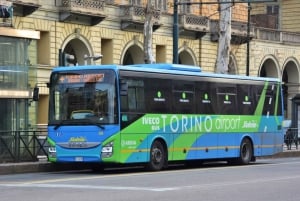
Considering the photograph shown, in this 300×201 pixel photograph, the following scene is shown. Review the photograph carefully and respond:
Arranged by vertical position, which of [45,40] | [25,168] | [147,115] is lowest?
[25,168]

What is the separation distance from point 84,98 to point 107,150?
1.57 meters

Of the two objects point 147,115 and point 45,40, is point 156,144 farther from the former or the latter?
point 45,40

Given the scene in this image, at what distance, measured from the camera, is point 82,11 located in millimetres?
45250

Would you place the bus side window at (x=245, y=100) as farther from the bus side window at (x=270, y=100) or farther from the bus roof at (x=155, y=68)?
the bus roof at (x=155, y=68)

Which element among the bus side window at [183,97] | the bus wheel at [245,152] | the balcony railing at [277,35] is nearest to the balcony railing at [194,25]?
the balcony railing at [277,35]

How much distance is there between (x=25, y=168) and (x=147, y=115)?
12.7ft

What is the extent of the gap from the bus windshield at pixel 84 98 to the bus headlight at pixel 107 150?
24.4 inches

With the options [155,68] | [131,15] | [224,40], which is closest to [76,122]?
[155,68]

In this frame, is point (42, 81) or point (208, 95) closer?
point (208, 95)

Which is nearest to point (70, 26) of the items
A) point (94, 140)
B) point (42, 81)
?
point (42, 81)

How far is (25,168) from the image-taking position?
862 inches

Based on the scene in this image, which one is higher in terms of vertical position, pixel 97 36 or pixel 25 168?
pixel 97 36

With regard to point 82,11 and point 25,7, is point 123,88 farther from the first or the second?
point 82,11

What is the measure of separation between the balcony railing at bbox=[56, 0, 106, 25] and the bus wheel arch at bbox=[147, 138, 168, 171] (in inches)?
932
